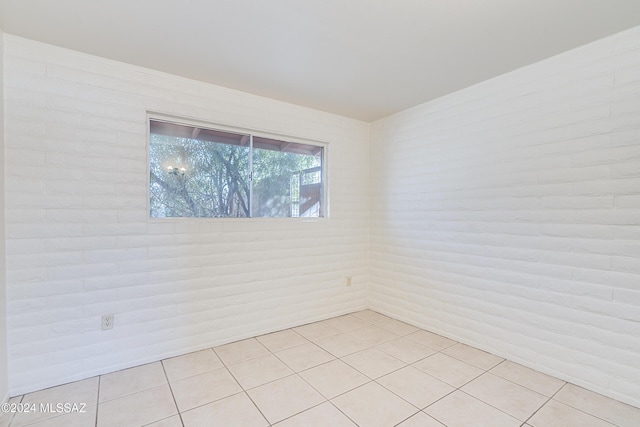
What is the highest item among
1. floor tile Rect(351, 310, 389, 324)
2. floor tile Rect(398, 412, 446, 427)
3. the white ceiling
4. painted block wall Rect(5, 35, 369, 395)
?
the white ceiling

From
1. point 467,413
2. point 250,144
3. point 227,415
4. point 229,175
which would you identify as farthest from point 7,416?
point 467,413

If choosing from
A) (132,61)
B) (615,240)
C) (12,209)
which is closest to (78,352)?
(12,209)

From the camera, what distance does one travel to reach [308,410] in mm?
1799

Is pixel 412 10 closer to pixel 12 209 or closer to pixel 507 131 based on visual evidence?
pixel 507 131

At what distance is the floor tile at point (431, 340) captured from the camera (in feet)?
8.89

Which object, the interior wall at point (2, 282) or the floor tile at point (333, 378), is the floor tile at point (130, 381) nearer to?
the interior wall at point (2, 282)

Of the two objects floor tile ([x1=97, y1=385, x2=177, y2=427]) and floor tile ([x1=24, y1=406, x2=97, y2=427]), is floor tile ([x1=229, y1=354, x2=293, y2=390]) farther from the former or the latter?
floor tile ([x1=24, y1=406, x2=97, y2=427])

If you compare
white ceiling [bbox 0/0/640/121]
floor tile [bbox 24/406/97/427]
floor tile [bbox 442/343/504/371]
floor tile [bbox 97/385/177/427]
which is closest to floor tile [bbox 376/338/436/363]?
floor tile [bbox 442/343/504/371]

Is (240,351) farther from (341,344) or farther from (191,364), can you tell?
(341,344)

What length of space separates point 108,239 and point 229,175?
109 cm

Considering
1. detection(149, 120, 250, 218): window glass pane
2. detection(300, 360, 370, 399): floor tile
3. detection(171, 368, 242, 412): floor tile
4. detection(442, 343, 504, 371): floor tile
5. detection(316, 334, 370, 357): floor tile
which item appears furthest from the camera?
detection(316, 334, 370, 357): floor tile

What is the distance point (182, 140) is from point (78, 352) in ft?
5.85

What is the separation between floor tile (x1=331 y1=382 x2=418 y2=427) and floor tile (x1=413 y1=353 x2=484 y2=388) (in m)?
0.46

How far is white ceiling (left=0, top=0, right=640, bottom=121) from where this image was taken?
1.66 metres
